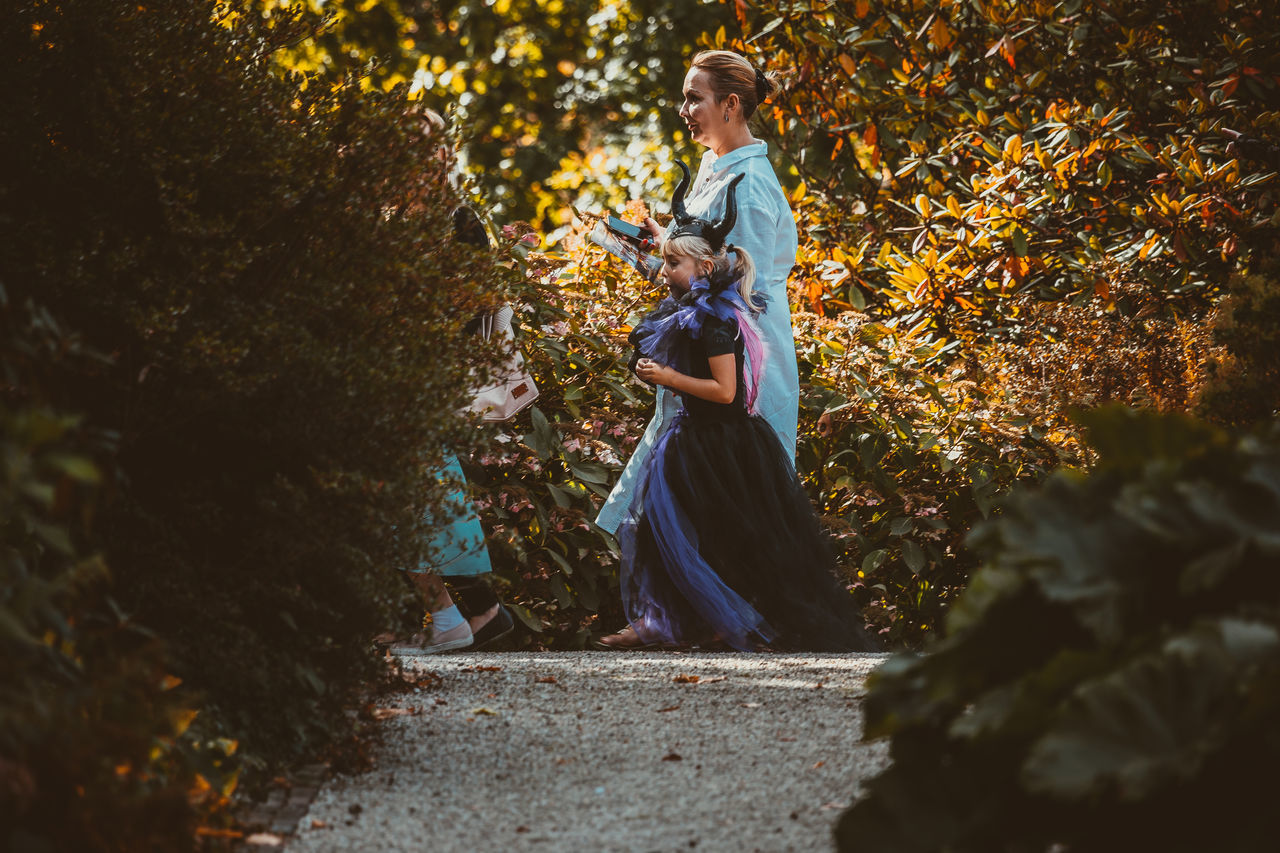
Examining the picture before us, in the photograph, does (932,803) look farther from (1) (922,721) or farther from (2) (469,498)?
(2) (469,498)

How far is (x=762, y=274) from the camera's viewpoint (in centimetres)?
488

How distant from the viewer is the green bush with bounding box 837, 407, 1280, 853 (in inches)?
62.2

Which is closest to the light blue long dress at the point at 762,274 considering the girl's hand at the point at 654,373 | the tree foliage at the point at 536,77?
the girl's hand at the point at 654,373

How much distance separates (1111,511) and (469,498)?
6.62 feet

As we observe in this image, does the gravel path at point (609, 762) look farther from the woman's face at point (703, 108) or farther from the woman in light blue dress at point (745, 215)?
the woman's face at point (703, 108)

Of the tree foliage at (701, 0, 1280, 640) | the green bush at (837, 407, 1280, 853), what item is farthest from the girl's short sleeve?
the green bush at (837, 407, 1280, 853)

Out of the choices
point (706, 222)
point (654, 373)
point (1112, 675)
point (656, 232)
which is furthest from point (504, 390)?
point (1112, 675)

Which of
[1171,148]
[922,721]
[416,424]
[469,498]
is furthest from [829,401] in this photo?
[922,721]

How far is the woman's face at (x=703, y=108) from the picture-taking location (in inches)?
196

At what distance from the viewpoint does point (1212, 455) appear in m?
1.81

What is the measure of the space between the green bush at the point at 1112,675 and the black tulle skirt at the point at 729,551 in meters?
2.62

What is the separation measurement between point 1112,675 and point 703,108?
12.2 feet

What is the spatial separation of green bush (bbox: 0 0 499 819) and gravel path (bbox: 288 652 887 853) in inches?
13.4

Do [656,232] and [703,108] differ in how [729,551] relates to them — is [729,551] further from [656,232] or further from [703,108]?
[703,108]
